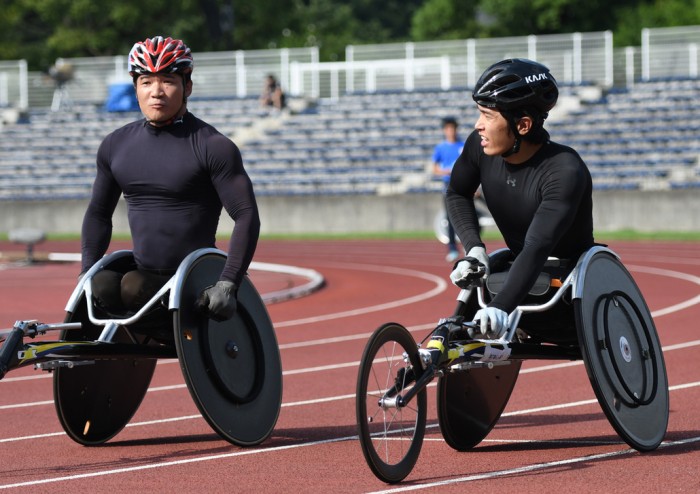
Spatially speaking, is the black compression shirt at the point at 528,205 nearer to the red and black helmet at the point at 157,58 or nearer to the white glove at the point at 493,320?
the white glove at the point at 493,320

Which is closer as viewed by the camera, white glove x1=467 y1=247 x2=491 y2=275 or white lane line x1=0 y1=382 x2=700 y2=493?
white lane line x1=0 y1=382 x2=700 y2=493

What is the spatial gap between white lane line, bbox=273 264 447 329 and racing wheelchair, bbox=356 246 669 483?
724 centimetres

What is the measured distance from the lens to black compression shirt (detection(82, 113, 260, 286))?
707 centimetres

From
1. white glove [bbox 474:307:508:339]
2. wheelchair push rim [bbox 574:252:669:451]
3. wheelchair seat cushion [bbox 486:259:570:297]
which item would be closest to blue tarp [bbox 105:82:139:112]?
wheelchair push rim [bbox 574:252:669:451]

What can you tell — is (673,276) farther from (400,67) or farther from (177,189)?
(400,67)

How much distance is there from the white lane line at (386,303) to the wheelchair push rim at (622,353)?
24.4ft

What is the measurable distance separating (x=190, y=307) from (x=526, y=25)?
5205cm

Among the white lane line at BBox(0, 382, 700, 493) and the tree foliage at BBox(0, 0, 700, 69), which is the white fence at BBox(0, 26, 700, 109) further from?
the white lane line at BBox(0, 382, 700, 493)

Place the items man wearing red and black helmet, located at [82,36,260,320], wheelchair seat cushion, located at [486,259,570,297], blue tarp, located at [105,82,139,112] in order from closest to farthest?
wheelchair seat cushion, located at [486,259,570,297], man wearing red and black helmet, located at [82,36,260,320], blue tarp, located at [105,82,139,112]

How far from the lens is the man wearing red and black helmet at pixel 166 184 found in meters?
7.02

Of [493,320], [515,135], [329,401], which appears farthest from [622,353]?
[329,401]

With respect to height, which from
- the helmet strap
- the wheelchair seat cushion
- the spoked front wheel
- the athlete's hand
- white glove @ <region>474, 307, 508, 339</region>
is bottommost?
the spoked front wheel

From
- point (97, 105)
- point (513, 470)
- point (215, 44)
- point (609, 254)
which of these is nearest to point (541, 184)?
point (609, 254)

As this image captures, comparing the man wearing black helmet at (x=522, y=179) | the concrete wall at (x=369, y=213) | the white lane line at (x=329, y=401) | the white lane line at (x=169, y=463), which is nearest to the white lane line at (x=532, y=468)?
the man wearing black helmet at (x=522, y=179)
